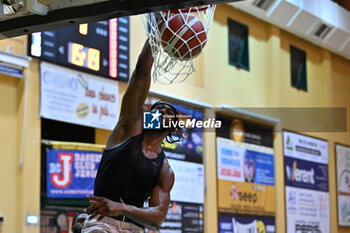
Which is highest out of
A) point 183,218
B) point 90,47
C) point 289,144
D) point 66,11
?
point 90,47

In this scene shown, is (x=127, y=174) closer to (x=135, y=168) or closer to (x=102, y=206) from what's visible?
(x=135, y=168)

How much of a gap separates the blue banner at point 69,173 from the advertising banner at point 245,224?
4541 mm

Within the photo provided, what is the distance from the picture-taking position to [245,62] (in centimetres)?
1816

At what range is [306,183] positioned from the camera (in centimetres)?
1933

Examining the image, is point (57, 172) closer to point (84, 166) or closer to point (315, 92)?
point (84, 166)

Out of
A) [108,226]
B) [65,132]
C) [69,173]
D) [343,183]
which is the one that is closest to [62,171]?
[69,173]

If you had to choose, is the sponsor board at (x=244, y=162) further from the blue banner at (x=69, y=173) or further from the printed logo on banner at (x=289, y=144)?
the blue banner at (x=69, y=173)

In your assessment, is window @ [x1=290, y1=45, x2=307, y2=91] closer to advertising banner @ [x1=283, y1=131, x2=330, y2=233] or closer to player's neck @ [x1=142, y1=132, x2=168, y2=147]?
advertising banner @ [x1=283, y1=131, x2=330, y2=233]

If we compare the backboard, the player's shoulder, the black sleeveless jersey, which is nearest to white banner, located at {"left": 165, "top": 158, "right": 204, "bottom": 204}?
the player's shoulder

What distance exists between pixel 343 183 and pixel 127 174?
16.1m

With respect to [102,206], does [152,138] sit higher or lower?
higher

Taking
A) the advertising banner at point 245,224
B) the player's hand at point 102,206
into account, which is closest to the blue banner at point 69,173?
the advertising banner at point 245,224

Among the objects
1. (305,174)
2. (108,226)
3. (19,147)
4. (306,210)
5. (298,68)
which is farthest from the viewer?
(298,68)

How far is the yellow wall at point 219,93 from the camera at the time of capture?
1176cm
